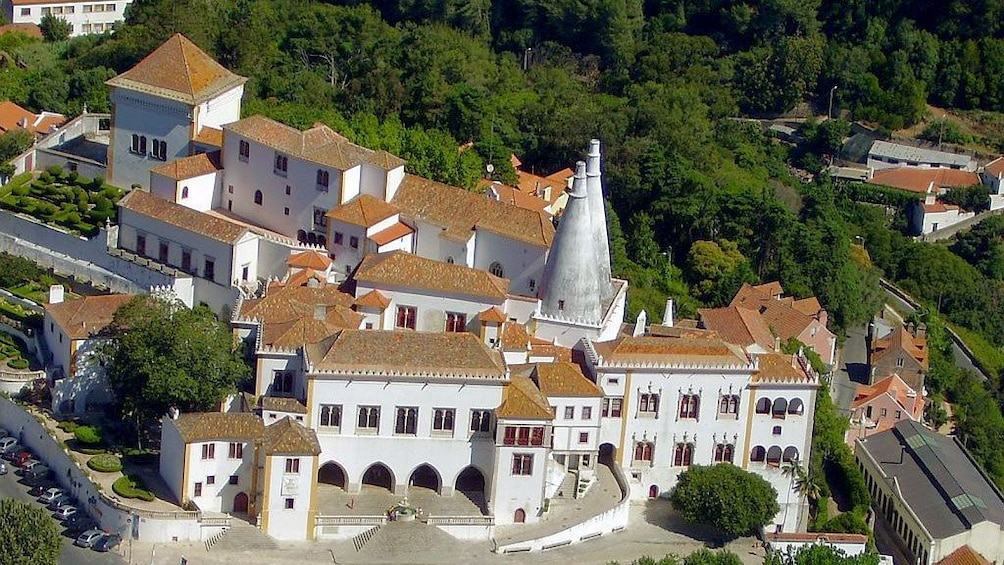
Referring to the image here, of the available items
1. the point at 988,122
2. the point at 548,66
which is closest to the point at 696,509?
the point at 548,66

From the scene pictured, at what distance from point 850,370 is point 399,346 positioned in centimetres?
3464

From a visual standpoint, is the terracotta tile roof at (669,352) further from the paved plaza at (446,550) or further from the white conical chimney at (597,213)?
the paved plaza at (446,550)

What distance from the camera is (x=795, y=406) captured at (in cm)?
7338

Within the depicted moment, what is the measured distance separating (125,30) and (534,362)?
37.5 meters

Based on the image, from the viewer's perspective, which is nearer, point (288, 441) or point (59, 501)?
point (288, 441)

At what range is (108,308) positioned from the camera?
73.1 meters

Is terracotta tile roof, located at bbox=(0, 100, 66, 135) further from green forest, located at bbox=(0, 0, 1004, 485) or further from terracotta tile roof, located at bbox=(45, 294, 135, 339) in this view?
terracotta tile roof, located at bbox=(45, 294, 135, 339)

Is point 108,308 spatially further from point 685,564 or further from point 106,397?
point 685,564

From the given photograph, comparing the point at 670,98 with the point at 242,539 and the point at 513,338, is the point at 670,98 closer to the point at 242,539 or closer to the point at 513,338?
the point at 513,338

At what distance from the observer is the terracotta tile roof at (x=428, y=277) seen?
2911 inches

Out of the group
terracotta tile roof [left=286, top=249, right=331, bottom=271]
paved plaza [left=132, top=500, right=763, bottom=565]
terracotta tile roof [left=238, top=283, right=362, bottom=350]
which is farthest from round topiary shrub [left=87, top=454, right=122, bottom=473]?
terracotta tile roof [left=286, top=249, right=331, bottom=271]

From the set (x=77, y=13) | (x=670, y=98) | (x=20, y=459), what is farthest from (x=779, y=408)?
(x=77, y=13)

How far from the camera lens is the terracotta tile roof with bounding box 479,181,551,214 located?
280 ft

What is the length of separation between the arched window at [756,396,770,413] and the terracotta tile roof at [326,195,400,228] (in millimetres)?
16213
